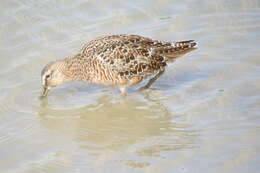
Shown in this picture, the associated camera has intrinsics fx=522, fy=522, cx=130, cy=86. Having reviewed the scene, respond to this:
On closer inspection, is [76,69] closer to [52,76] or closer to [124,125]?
[52,76]

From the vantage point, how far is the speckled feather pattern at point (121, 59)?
270 inches

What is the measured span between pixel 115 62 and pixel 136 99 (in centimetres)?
59

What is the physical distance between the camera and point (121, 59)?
22.6 ft

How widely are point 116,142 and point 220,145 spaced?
1158mm

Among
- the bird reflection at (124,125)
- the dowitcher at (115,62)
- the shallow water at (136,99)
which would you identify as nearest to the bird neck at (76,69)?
the dowitcher at (115,62)

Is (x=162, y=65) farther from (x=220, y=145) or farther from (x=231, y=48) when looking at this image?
(x=220, y=145)

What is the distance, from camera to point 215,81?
23.5 ft

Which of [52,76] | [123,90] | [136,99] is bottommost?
[136,99]

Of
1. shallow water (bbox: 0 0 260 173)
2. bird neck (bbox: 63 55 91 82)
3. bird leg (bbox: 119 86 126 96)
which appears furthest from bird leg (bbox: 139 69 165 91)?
bird neck (bbox: 63 55 91 82)

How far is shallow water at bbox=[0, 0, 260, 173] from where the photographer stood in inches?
216

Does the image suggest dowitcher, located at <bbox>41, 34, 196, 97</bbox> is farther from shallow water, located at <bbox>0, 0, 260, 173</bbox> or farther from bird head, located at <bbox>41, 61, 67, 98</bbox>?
shallow water, located at <bbox>0, 0, 260, 173</bbox>

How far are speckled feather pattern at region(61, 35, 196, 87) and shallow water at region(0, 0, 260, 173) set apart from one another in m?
0.30

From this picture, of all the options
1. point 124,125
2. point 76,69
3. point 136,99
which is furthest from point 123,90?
point 124,125

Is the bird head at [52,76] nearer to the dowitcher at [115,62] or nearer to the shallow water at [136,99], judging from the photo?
the dowitcher at [115,62]
